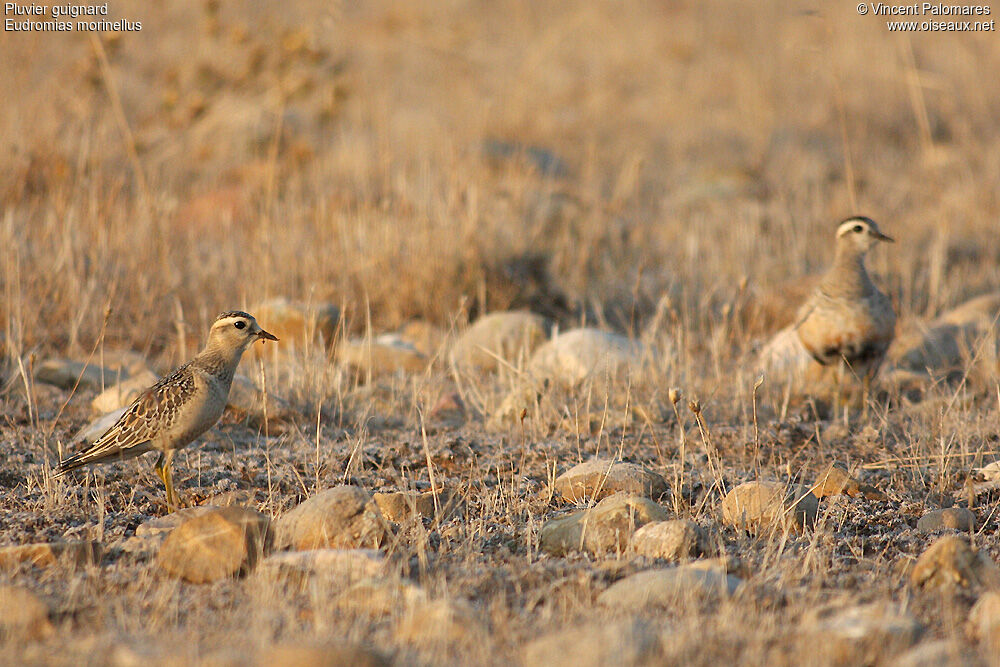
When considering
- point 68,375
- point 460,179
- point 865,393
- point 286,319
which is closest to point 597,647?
point 865,393

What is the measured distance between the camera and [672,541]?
13.7 feet

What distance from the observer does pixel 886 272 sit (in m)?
9.53

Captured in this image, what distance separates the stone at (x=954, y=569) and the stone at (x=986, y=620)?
28 centimetres

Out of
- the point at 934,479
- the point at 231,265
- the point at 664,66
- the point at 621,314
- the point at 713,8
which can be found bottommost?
the point at 934,479

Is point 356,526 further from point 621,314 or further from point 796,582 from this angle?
point 621,314

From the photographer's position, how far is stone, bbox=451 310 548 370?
297 inches

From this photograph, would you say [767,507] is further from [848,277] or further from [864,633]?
[848,277]

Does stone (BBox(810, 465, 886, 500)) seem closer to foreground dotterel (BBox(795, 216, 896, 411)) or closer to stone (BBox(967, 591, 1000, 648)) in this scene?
stone (BBox(967, 591, 1000, 648))

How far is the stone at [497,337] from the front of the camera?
24.8 ft

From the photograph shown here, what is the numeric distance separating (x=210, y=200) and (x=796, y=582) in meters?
8.72

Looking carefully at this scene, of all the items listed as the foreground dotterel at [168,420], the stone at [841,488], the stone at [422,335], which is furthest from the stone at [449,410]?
the stone at [841,488]

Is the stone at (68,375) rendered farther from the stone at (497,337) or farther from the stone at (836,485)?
the stone at (836,485)

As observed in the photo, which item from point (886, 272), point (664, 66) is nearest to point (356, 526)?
point (886, 272)

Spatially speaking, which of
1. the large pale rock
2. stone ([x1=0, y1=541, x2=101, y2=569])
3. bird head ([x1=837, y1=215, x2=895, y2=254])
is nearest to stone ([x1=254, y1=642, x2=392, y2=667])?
stone ([x1=0, y1=541, x2=101, y2=569])
